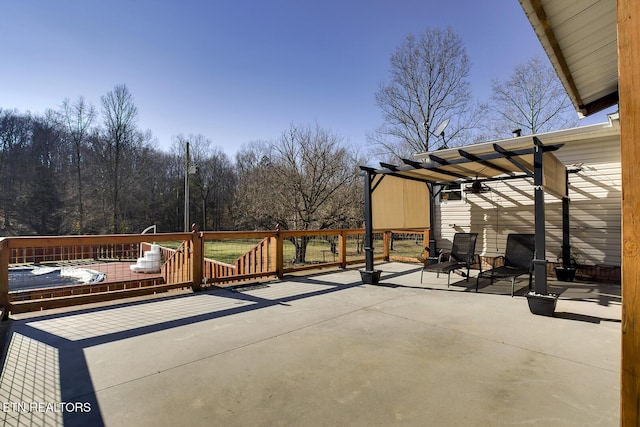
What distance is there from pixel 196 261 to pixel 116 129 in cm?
2348

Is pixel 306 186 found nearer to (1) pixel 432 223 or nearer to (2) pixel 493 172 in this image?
(1) pixel 432 223

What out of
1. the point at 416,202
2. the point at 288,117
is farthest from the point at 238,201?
the point at 416,202

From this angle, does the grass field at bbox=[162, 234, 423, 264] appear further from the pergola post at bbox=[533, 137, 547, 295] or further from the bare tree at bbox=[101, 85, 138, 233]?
the bare tree at bbox=[101, 85, 138, 233]

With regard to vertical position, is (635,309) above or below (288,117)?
below

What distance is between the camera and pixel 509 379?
8.00ft

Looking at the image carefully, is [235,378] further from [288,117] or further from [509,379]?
[288,117]

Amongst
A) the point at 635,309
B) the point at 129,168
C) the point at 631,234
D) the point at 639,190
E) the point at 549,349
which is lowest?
the point at 549,349

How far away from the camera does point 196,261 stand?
17.8ft

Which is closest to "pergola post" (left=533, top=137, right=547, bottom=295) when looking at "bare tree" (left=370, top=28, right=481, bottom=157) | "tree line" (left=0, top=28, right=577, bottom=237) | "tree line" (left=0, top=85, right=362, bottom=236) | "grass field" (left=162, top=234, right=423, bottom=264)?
"grass field" (left=162, top=234, right=423, bottom=264)

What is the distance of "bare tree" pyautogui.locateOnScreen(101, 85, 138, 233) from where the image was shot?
2314cm

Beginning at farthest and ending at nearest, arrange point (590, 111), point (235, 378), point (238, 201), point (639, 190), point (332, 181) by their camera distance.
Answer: point (238, 201), point (332, 181), point (590, 111), point (235, 378), point (639, 190)

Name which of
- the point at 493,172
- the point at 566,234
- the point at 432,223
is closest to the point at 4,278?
the point at 432,223

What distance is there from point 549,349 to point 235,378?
2.95 meters

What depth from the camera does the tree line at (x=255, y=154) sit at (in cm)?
1451
